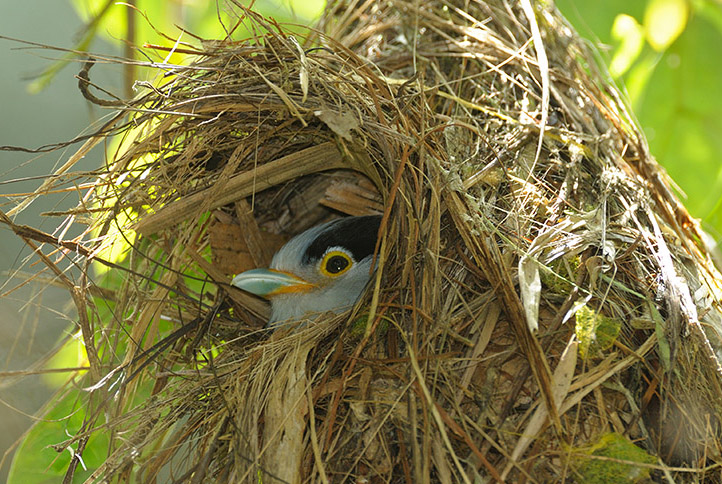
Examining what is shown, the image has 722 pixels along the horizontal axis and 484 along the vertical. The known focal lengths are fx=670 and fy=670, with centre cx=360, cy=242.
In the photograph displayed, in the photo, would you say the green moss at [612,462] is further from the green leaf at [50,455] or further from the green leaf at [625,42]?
the green leaf at [625,42]

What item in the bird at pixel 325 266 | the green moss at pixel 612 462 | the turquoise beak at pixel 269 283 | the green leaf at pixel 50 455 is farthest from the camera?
the bird at pixel 325 266

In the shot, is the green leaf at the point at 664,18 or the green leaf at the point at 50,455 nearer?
the green leaf at the point at 50,455

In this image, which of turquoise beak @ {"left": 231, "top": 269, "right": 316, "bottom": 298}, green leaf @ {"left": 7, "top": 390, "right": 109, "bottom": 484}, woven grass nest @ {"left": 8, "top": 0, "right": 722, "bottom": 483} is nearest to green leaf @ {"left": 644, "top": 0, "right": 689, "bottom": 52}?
woven grass nest @ {"left": 8, "top": 0, "right": 722, "bottom": 483}

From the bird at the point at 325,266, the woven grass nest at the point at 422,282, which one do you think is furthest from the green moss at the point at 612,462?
the bird at the point at 325,266

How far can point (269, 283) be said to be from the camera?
209 centimetres

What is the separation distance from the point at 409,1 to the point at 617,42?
0.74 metres

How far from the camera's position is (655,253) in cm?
162

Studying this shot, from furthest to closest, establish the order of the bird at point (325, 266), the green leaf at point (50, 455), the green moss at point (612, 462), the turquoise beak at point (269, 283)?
the bird at point (325, 266), the turquoise beak at point (269, 283), the green leaf at point (50, 455), the green moss at point (612, 462)

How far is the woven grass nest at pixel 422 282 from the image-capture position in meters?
1.39

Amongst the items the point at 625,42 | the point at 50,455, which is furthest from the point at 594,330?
the point at 50,455

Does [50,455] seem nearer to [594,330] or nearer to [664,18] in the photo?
[594,330]

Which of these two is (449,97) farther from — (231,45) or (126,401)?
(126,401)

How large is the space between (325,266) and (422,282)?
737 millimetres

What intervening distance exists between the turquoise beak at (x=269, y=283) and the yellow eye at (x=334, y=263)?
0.24 feet
